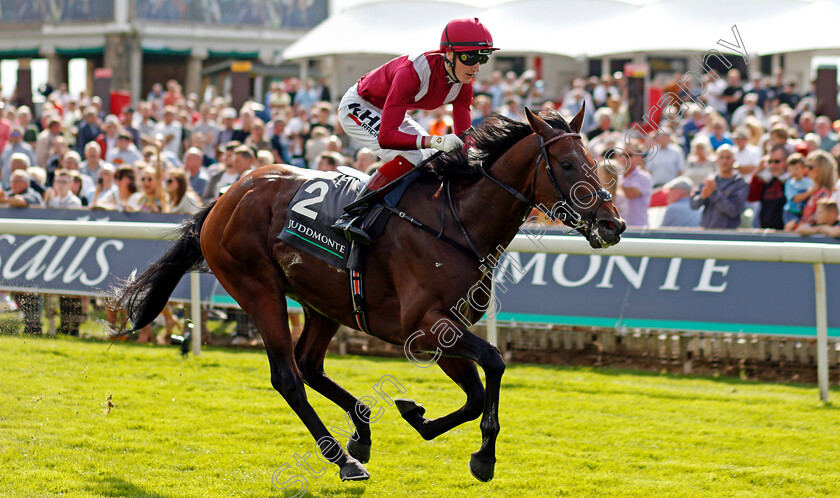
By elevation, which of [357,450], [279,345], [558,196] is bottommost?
[357,450]

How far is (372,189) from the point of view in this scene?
4555mm

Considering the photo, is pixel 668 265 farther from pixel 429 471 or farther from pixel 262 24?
pixel 262 24

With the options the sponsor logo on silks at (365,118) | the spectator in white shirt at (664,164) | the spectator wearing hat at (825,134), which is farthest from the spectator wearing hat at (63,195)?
the spectator wearing hat at (825,134)

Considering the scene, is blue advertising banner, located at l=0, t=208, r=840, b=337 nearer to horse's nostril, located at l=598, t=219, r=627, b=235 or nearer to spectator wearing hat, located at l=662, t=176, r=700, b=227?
spectator wearing hat, located at l=662, t=176, r=700, b=227

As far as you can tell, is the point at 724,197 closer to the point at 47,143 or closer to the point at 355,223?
the point at 355,223

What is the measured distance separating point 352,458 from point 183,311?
393 centimetres

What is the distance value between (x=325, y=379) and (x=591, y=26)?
11257mm

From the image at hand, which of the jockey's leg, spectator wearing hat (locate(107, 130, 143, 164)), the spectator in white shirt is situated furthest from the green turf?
spectator wearing hat (locate(107, 130, 143, 164))

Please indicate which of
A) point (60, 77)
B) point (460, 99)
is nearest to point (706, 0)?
point (460, 99)

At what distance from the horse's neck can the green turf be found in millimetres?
1183

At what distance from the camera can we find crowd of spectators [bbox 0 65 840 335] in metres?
8.00

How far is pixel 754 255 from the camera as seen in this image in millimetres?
6199

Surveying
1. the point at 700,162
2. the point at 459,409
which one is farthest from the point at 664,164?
the point at 459,409

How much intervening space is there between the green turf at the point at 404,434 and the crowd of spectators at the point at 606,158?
1.51 meters
